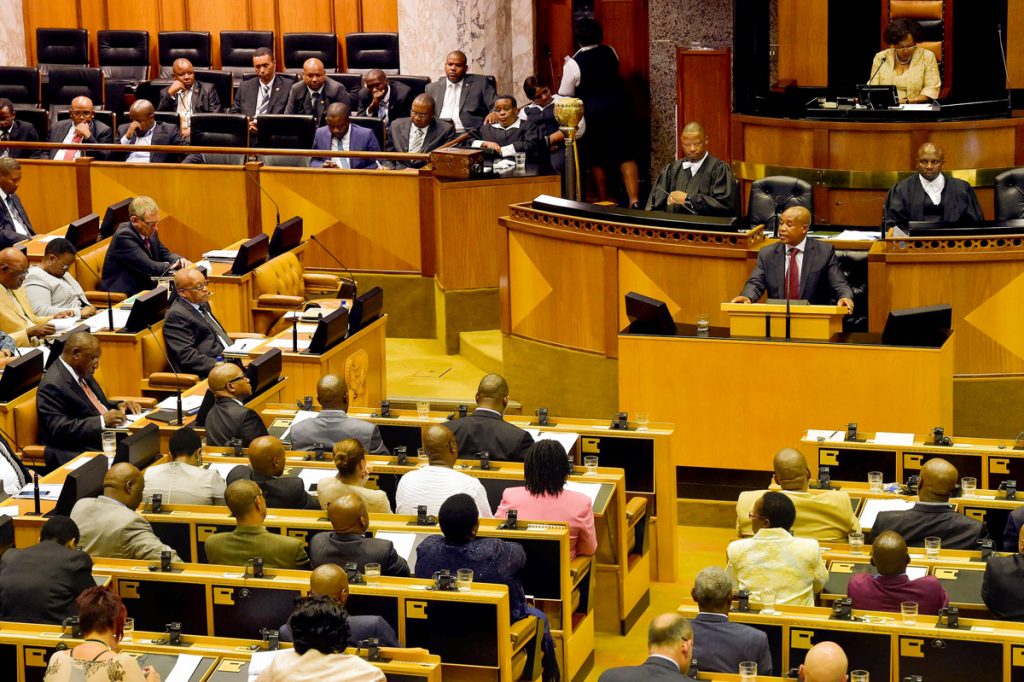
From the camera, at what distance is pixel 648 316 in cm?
848

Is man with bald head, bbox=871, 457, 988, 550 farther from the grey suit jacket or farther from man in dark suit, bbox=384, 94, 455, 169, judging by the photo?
man in dark suit, bbox=384, 94, 455, 169

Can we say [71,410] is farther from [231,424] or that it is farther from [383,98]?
[383,98]

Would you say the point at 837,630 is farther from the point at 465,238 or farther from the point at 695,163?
the point at 465,238

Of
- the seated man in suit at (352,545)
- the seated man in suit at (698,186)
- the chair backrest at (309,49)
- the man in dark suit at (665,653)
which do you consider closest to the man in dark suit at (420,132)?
the seated man in suit at (698,186)

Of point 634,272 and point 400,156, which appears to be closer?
point 634,272

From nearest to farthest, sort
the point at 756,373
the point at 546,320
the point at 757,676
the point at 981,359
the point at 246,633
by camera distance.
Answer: the point at 757,676 → the point at 246,633 → the point at 756,373 → the point at 981,359 → the point at 546,320

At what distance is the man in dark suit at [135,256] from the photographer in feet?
35.0

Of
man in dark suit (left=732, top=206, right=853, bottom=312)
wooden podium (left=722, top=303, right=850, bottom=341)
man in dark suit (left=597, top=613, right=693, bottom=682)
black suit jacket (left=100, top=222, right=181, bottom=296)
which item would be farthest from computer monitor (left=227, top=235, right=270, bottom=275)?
man in dark suit (left=597, top=613, right=693, bottom=682)

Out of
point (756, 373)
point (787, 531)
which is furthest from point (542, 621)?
point (756, 373)

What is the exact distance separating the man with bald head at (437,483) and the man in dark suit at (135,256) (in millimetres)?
4347

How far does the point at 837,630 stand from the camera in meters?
5.48

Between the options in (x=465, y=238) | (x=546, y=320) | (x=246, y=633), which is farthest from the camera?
(x=465, y=238)

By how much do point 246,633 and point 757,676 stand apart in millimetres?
1846

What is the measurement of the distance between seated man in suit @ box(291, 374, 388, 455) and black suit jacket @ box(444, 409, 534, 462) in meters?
0.43
